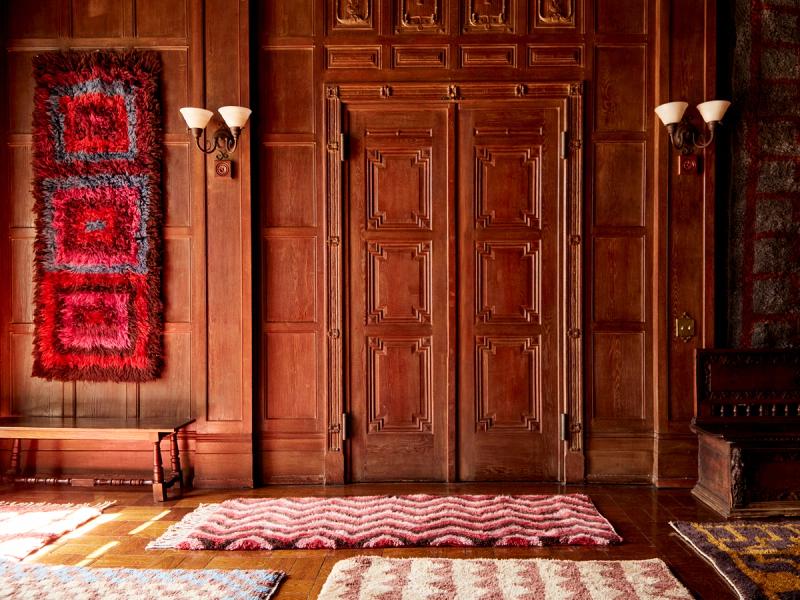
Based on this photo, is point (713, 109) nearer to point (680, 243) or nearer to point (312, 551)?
point (680, 243)

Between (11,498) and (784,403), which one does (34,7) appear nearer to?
(11,498)

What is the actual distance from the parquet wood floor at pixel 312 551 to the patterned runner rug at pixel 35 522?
2.2 inches

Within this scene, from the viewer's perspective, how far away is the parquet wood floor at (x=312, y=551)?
9.55 ft

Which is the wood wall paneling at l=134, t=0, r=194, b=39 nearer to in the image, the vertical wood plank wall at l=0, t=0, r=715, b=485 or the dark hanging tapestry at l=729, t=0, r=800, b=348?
the vertical wood plank wall at l=0, t=0, r=715, b=485

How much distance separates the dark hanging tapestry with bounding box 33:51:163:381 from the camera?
162 inches

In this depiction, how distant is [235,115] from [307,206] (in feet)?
2.26

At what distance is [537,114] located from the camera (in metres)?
4.15

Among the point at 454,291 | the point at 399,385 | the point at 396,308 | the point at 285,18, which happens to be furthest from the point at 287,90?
the point at 399,385

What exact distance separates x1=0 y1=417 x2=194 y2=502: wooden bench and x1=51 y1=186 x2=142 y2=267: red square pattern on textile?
38.3 inches

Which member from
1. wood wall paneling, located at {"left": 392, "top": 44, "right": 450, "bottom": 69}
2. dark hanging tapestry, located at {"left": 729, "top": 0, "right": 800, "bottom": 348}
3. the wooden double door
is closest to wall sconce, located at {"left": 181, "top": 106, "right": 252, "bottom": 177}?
the wooden double door

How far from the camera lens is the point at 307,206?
13.7 ft

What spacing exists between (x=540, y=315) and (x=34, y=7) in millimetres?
3717

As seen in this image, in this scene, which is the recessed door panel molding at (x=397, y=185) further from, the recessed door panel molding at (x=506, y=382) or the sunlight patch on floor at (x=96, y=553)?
the sunlight patch on floor at (x=96, y=553)

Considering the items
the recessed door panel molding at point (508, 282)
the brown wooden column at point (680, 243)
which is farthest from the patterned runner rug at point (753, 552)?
the recessed door panel molding at point (508, 282)
